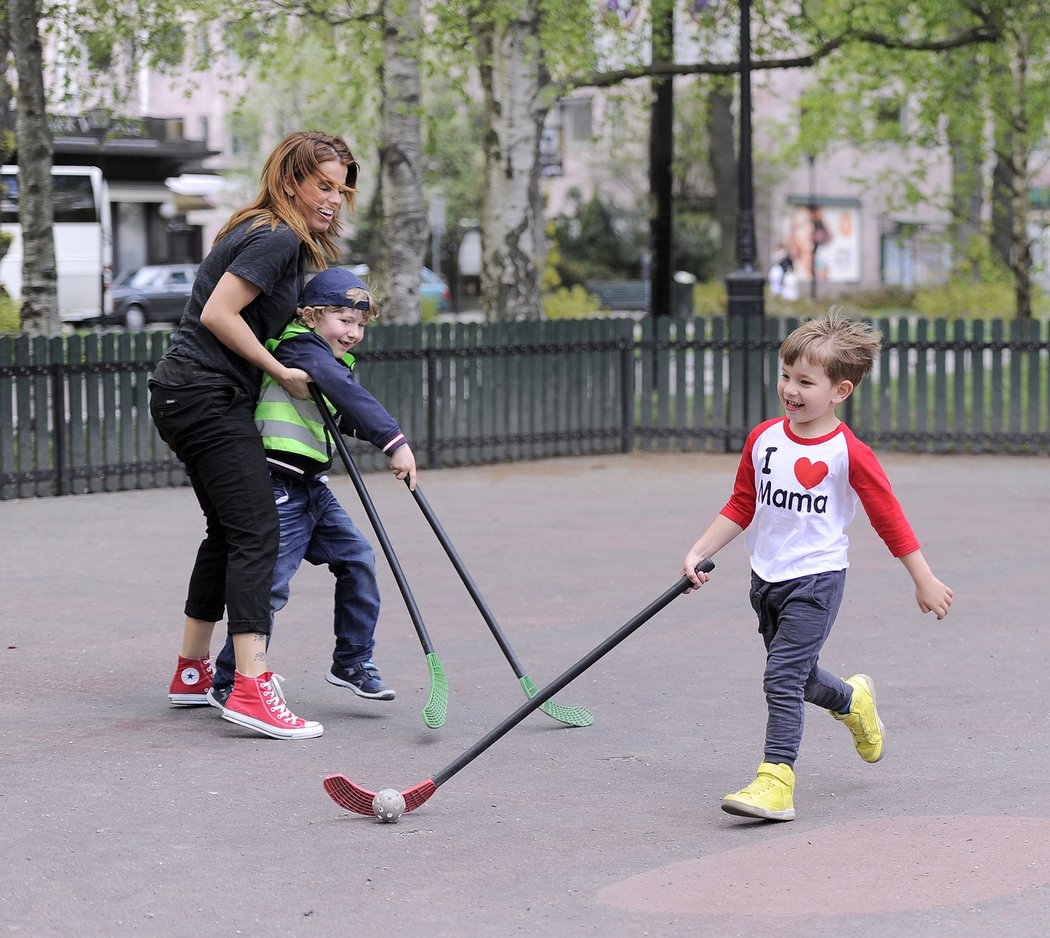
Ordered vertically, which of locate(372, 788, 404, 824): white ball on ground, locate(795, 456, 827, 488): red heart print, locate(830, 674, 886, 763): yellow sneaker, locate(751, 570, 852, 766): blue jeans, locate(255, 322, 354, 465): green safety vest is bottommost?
locate(372, 788, 404, 824): white ball on ground

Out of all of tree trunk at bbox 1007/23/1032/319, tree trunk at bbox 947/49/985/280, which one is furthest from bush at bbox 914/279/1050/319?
tree trunk at bbox 1007/23/1032/319

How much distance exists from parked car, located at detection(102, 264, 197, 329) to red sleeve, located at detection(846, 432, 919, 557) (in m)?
33.1

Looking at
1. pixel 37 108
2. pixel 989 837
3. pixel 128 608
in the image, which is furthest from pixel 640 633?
pixel 37 108

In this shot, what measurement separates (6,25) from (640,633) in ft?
27.4

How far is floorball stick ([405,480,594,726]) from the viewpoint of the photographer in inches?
200

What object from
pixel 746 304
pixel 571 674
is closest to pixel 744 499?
pixel 571 674

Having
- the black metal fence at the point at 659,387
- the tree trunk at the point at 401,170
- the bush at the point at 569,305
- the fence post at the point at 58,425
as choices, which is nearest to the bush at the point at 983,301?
the bush at the point at 569,305

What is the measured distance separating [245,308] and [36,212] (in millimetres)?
7705

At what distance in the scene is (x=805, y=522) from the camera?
4.56 m

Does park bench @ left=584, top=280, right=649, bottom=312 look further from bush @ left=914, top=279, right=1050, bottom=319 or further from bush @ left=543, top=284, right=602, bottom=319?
bush @ left=543, top=284, right=602, bottom=319

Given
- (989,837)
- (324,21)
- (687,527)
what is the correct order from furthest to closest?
(324,21), (687,527), (989,837)

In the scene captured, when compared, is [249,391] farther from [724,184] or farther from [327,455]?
[724,184]

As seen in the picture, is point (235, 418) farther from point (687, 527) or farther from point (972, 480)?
point (972, 480)

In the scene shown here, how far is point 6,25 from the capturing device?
1280 cm
